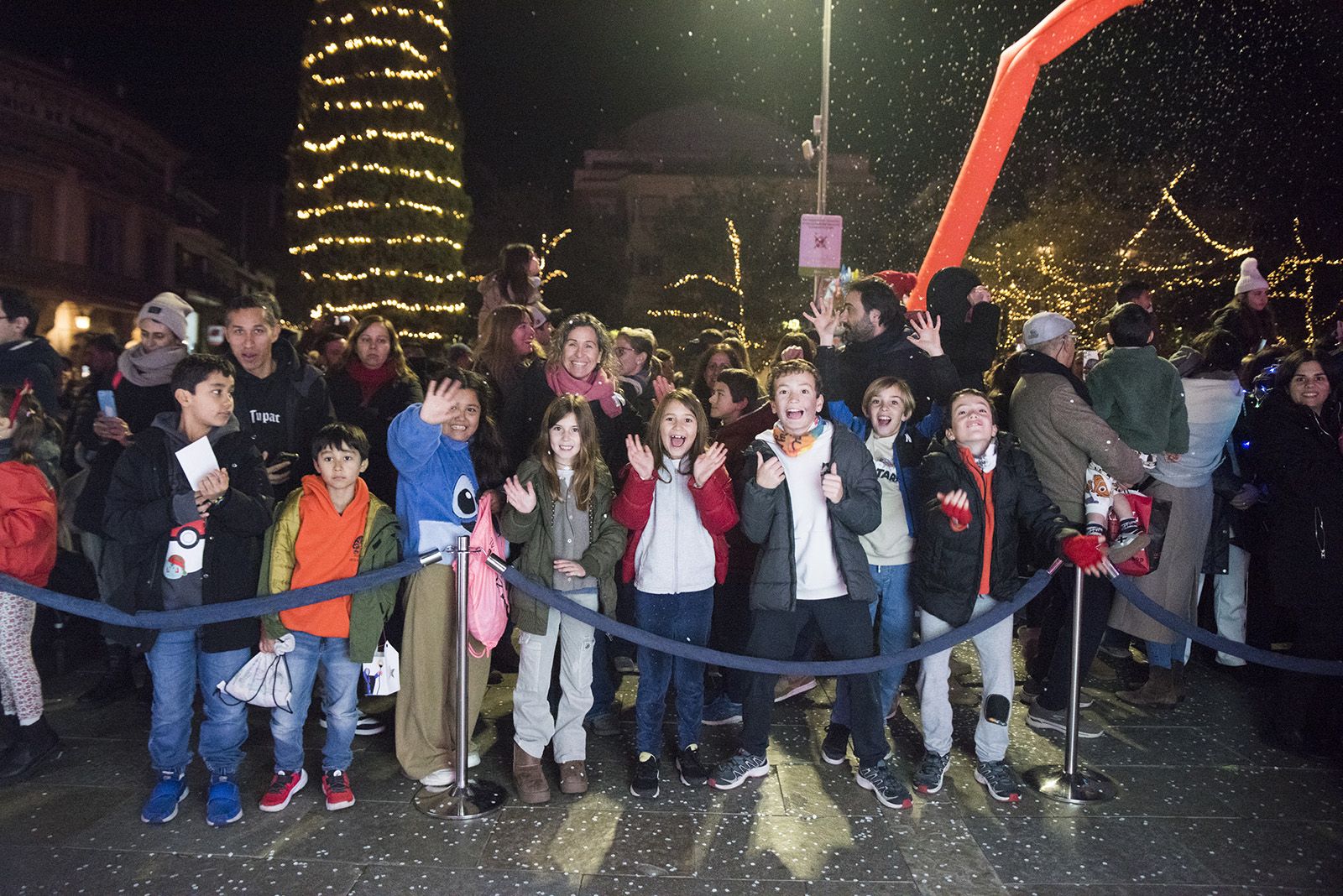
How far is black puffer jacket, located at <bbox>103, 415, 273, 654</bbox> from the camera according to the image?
148 inches

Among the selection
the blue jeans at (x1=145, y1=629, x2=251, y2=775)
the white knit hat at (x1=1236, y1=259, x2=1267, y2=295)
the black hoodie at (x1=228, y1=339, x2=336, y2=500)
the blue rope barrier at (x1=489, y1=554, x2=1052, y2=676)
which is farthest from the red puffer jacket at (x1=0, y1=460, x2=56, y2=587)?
the white knit hat at (x1=1236, y1=259, x2=1267, y2=295)

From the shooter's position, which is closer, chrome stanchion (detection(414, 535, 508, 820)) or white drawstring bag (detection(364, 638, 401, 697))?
chrome stanchion (detection(414, 535, 508, 820))

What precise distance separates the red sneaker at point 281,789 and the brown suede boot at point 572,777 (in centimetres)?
118

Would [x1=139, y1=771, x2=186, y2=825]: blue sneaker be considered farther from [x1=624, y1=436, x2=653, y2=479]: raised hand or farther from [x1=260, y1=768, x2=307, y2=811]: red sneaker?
[x1=624, y1=436, x2=653, y2=479]: raised hand

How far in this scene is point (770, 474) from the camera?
4.02m

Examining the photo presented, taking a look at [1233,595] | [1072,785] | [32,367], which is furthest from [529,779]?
[1233,595]

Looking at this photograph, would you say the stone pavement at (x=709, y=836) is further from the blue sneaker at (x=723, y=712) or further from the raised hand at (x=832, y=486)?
the raised hand at (x=832, y=486)

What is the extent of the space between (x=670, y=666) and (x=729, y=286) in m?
23.2

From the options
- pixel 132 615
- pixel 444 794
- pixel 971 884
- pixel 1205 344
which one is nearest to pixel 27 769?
pixel 132 615

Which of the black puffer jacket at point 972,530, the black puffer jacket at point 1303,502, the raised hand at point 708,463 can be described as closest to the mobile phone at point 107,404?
the raised hand at point 708,463

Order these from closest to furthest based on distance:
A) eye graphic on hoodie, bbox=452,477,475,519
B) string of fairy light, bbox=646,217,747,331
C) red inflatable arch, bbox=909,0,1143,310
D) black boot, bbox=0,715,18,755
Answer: eye graphic on hoodie, bbox=452,477,475,519
black boot, bbox=0,715,18,755
red inflatable arch, bbox=909,0,1143,310
string of fairy light, bbox=646,217,747,331

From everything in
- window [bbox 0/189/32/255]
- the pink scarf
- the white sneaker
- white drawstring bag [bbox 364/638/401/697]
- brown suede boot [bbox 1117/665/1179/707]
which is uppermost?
window [bbox 0/189/32/255]

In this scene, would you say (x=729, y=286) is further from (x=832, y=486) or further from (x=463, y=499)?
(x=832, y=486)

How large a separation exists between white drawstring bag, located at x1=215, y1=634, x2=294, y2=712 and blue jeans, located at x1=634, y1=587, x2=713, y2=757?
5.18 ft
